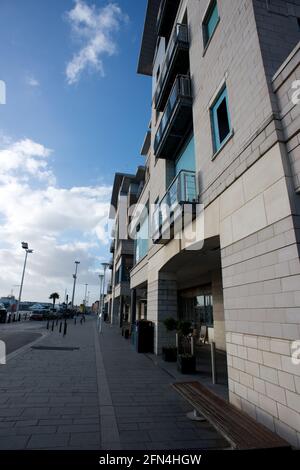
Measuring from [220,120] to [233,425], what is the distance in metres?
6.68

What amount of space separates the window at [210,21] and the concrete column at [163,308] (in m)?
8.86

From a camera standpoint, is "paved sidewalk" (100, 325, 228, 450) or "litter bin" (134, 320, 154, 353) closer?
"paved sidewalk" (100, 325, 228, 450)

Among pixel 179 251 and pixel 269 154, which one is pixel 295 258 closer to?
pixel 269 154

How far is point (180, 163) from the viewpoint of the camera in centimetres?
1142

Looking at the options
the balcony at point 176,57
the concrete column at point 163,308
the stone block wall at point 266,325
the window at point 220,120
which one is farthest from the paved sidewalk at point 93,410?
the balcony at point 176,57

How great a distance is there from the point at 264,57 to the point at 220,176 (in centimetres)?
239

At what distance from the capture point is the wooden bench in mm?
3230

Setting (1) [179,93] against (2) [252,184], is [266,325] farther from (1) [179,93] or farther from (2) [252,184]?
(1) [179,93]

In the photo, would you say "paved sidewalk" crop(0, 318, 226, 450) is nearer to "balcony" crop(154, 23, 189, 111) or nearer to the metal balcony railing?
the metal balcony railing

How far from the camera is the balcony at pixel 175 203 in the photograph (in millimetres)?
8016

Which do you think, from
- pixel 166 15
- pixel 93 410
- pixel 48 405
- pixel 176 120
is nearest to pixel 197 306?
pixel 176 120

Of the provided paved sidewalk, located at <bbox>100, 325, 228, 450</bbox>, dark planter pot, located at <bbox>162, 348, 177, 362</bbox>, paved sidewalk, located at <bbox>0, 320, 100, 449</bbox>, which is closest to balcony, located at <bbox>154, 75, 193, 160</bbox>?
dark planter pot, located at <bbox>162, 348, 177, 362</bbox>

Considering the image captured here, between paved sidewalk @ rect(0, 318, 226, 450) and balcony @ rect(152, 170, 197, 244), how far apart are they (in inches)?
182
